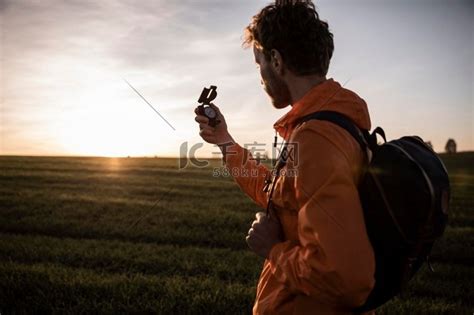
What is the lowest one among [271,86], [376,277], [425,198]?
[376,277]

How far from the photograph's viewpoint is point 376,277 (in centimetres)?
180

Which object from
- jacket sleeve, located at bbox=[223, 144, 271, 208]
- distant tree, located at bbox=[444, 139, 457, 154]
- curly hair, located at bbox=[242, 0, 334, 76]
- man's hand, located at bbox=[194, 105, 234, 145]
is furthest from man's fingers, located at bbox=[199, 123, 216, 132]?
distant tree, located at bbox=[444, 139, 457, 154]

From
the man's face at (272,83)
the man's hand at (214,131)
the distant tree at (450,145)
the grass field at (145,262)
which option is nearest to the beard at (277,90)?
the man's face at (272,83)

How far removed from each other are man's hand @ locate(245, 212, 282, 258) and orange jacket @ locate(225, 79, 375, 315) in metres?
0.07

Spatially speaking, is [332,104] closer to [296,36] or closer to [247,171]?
[296,36]

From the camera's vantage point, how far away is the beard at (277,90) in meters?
2.15

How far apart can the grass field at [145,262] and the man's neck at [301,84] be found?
144 inches

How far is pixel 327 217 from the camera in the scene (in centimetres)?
154

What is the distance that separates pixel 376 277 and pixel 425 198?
0.42 m

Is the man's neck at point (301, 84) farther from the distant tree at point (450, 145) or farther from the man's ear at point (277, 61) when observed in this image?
the distant tree at point (450, 145)

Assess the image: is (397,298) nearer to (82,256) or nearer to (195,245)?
(195,245)

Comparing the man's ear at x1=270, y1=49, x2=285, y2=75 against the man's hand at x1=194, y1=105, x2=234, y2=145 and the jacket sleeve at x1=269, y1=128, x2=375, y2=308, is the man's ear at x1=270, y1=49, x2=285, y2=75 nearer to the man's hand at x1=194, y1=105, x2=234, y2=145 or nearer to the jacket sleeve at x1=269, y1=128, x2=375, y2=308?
the jacket sleeve at x1=269, y1=128, x2=375, y2=308

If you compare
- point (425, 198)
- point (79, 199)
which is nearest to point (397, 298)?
point (425, 198)

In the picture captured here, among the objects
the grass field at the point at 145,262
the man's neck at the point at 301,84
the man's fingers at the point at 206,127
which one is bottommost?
the grass field at the point at 145,262
